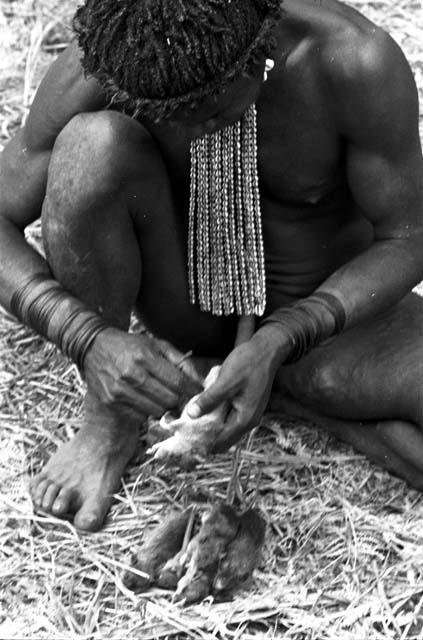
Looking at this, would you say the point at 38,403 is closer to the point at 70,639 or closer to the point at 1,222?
the point at 1,222

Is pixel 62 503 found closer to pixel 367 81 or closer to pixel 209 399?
pixel 209 399

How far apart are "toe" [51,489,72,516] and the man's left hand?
1.50 feet

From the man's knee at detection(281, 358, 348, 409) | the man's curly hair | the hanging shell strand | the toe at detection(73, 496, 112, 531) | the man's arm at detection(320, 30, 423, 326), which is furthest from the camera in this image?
the man's knee at detection(281, 358, 348, 409)

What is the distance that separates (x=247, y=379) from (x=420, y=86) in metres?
1.96

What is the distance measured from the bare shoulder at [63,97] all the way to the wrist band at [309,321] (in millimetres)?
584

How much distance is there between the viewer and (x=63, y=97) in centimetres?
258

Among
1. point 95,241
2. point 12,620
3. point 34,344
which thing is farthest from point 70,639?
point 34,344

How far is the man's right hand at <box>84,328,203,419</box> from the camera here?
7.82 ft

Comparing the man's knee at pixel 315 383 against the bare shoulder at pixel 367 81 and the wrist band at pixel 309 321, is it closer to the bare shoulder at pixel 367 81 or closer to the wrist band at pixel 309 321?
the wrist band at pixel 309 321

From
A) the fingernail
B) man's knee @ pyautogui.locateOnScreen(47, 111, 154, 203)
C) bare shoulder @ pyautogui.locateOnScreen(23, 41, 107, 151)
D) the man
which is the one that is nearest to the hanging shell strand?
the man

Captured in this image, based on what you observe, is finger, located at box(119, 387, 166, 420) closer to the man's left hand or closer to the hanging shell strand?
the man's left hand

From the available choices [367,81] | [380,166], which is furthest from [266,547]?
[367,81]

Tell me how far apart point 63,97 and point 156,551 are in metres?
0.94

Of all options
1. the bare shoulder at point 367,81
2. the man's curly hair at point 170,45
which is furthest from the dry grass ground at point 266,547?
the man's curly hair at point 170,45
